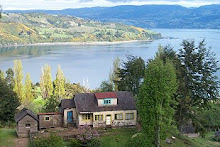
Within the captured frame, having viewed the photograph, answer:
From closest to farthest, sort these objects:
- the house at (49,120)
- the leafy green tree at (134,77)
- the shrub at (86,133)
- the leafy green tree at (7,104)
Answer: the shrub at (86,133) < the house at (49,120) < the leafy green tree at (7,104) < the leafy green tree at (134,77)

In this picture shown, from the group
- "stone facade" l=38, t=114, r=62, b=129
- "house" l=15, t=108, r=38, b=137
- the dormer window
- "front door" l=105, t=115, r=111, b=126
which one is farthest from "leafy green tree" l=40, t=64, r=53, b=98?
"house" l=15, t=108, r=38, b=137

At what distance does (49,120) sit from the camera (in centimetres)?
2327

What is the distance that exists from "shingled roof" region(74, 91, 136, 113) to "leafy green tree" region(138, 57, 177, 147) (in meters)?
3.94

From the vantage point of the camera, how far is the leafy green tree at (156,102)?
19.7 m

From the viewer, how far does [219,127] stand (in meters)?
39.7

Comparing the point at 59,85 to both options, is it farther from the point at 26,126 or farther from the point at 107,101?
the point at 26,126

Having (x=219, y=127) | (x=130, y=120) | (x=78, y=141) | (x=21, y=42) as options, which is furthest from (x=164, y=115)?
(x=21, y=42)

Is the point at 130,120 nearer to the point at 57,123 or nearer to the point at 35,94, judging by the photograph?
the point at 57,123

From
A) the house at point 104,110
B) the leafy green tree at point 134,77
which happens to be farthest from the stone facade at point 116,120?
the leafy green tree at point 134,77

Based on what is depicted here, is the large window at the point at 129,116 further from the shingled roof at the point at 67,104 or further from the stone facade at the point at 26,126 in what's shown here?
the stone facade at the point at 26,126

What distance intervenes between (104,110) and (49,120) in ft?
14.9

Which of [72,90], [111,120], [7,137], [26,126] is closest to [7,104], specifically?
[7,137]

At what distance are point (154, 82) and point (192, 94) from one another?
825 cm

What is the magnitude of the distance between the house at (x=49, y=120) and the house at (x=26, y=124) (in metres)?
1.25
